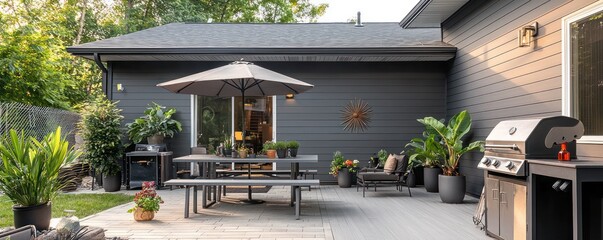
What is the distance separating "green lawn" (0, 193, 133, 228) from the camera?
5.52 metres

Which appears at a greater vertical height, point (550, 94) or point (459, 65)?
point (459, 65)

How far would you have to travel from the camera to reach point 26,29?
11.6m

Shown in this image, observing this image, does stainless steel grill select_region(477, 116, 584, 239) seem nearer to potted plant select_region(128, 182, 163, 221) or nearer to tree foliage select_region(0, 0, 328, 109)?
potted plant select_region(128, 182, 163, 221)

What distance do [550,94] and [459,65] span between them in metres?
3.15

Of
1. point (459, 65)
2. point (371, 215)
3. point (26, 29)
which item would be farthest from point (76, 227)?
point (26, 29)

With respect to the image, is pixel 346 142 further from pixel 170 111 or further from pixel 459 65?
pixel 170 111

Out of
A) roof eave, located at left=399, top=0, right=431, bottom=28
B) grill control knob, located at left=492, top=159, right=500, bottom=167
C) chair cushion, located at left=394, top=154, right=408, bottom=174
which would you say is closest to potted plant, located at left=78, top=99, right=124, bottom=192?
chair cushion, located at left=394, top=154, right=408, bottom=174

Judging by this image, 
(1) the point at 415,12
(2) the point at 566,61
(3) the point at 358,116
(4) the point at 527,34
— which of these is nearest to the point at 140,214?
(3) the point at 358,116

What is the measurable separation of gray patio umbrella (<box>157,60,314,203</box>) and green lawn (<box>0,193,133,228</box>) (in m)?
1.94

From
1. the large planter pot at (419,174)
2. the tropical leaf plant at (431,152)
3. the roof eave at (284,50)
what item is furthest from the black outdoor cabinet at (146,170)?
the large planter pot at (419,174)

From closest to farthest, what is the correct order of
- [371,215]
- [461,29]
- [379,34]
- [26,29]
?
[371,215]
[461,29]
[379,34]
[26,29]

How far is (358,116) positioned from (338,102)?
0.50 m

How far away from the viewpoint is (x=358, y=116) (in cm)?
904

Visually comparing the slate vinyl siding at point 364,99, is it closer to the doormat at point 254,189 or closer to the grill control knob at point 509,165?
the doormat at point 254,189
